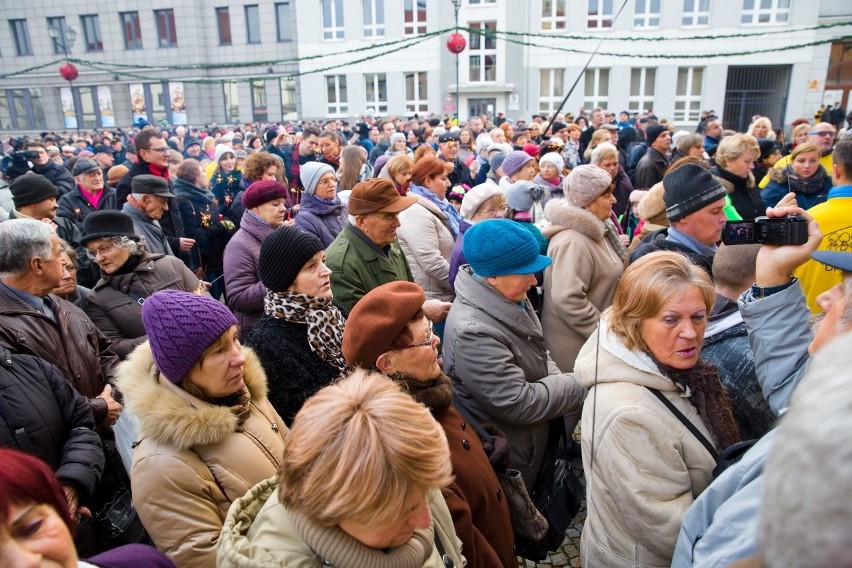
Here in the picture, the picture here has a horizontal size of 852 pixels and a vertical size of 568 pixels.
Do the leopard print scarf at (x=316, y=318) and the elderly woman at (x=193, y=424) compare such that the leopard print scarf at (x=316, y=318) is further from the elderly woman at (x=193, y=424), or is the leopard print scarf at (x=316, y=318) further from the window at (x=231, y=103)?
the window at (x=231, y=103)

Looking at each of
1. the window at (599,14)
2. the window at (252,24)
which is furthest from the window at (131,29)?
the window at (599,14)

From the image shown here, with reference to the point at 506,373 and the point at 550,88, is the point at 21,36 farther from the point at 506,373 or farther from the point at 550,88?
the point at 506,373

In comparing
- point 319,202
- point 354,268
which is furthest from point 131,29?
point 354,268

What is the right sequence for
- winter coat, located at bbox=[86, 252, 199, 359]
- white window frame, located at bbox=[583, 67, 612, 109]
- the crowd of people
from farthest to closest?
white window frame, located at bbox=[583, 67, 612, 109]
winter coat, located at bbox=[86, 252, 199, 359]
the crowd of people

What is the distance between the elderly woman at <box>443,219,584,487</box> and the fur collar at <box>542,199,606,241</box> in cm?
88

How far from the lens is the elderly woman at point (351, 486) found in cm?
129

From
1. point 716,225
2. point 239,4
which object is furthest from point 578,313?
point 239,4

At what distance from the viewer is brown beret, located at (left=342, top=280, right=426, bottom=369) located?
2125 millimetres

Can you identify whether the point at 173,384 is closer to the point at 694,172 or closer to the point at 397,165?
the point at 694,172

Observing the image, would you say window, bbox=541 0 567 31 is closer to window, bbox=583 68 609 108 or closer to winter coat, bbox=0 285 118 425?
window, bbox=583 68 609 108

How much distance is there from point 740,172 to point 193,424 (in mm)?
5078

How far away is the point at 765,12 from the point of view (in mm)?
26031

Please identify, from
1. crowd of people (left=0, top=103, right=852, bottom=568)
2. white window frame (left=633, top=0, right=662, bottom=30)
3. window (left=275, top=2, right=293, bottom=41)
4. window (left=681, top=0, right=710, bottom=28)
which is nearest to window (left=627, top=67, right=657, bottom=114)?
white window frame (left=633, top=0, right=662, bottom=30)

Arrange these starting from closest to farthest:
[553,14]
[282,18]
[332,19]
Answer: [553,14]
[332,19]
[282,18]
